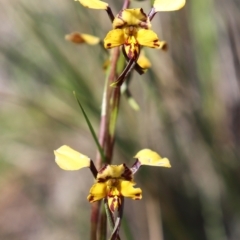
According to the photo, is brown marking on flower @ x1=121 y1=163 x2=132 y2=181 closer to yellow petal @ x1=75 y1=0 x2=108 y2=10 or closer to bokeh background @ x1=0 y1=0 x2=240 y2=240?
yellow petal @ x1=75 y1=0 x2=108 y2=10

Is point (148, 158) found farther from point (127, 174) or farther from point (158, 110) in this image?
point (158, 110)

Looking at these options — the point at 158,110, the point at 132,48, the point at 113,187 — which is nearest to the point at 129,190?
the point at 113,187

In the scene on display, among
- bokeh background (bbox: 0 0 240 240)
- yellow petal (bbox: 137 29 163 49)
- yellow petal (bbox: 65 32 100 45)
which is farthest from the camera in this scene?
bokeh background (bbox: 0 0 240 240)

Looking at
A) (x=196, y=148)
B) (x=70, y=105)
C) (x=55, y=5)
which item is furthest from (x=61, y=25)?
(x=196, y=148)

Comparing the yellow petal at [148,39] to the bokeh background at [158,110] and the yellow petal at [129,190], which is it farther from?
the bokeh background at [158,110]

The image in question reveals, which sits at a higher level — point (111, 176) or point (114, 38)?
point (114, 38)

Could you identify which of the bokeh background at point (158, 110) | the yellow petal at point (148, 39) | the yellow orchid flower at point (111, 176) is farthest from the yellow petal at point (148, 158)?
the bokeh background at point (158, 110)

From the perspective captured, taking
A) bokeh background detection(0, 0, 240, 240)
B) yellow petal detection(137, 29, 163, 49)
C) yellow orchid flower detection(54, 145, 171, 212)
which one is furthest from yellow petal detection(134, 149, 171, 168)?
bokeh background detection(0, 0, 240, 240)

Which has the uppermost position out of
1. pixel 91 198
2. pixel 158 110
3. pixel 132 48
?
pixel 158 110
